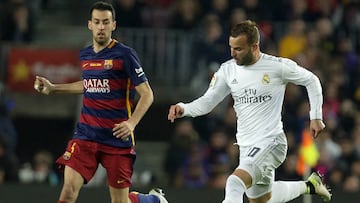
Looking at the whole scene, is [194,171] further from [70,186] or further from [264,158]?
[70,186]

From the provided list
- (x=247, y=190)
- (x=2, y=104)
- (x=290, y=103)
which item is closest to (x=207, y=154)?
(x=290, y=103)

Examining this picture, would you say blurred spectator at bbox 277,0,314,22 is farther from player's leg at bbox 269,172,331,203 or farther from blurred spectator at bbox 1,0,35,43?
player's leg at bbox 269,172,331,203

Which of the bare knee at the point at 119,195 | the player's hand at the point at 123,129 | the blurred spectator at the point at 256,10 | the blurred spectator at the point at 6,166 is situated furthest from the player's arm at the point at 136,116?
the blurred spectator at the point at 256,10

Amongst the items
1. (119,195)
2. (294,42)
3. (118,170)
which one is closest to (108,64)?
(118,170)

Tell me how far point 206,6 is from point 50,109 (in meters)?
2.63

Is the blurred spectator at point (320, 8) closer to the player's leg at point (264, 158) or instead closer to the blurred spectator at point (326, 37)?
the blurred spectator at point (326, 37)

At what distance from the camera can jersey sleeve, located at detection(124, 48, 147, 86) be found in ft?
35.4

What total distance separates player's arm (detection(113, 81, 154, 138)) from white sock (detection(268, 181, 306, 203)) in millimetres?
1590

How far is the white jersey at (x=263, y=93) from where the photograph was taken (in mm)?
11109

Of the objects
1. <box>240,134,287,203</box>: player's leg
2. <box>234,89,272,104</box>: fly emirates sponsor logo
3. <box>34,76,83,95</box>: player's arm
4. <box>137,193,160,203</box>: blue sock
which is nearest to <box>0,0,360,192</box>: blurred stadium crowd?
<box>137,193,160,203</box>: blue sock

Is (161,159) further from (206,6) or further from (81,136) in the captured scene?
(81,136)

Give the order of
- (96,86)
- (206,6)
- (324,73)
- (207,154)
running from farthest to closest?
(206,6)
(324,73)
(207,154)
(96,86)

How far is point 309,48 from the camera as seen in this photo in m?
17.6

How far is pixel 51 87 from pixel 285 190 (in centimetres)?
225
